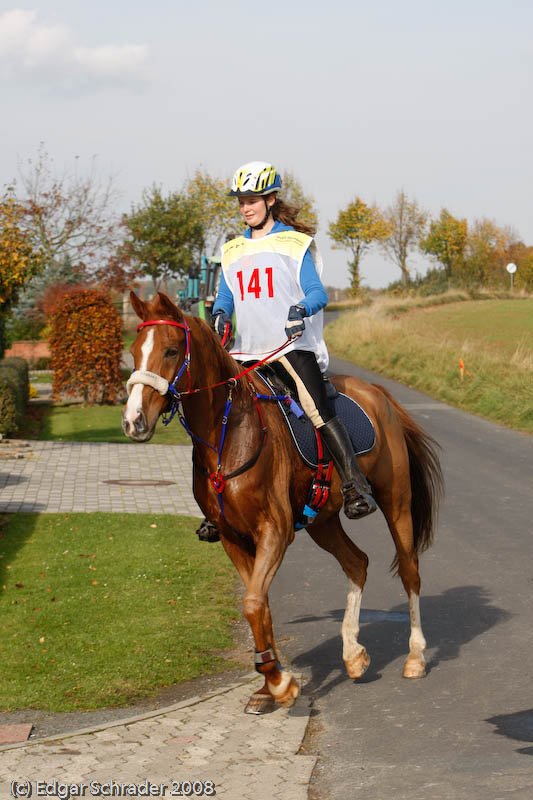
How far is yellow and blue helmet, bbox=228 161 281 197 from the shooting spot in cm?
607

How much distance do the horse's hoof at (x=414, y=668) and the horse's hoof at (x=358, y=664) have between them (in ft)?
0.93

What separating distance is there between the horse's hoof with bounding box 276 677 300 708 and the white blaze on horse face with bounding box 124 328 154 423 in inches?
75.3

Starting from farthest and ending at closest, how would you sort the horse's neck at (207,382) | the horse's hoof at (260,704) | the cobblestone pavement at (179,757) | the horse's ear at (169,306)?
the horse's hoof at (260,704) → the horse's neck at (207,382) → the horse's ear at (169,306) → the cobblestone pavement at (179,757)

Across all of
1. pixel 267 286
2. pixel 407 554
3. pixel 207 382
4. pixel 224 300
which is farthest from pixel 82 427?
pixel 207 382

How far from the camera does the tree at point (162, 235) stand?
5916cm

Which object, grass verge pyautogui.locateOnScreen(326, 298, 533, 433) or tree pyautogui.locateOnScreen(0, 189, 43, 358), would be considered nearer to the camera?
tree pyautogui.locateOnScreen(0, 189, 43, 358)

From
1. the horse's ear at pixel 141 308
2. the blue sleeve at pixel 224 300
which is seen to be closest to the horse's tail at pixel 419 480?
the blue sleeve at pixel 224 300

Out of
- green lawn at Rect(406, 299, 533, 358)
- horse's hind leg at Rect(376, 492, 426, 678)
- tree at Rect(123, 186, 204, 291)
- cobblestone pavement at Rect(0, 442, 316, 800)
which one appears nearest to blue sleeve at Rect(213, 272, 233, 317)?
horse's hind leg at Rect(376, 492, 426, 678)

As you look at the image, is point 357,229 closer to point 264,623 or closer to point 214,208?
point 214,208

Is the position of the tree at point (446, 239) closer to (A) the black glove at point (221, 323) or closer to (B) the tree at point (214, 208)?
(B) the tree at point (214, 208)

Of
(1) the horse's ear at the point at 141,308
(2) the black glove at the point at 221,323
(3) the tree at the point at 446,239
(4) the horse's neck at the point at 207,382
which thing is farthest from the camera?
(3) the tree at the point at 446,239

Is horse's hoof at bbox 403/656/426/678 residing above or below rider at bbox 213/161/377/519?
below

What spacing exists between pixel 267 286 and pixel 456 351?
84.4ft

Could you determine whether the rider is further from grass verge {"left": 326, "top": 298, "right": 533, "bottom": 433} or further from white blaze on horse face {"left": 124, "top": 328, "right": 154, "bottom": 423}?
grass verge {"left": 326, "top": 298, "right": 533, "bottom": 433}
